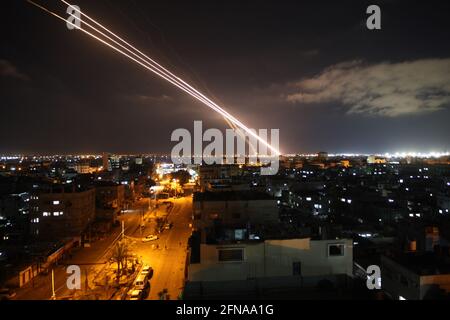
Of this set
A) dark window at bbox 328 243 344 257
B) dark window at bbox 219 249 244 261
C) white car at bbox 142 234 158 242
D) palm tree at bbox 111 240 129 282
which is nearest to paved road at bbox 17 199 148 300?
palm tree at bbox 111 240 129 282

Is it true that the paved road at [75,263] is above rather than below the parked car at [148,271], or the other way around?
below

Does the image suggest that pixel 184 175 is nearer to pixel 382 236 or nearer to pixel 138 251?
pixel 138 251

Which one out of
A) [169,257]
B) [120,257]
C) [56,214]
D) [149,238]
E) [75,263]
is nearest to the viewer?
[120,257]

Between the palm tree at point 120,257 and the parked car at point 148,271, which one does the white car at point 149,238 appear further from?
the parked car at point 148,271

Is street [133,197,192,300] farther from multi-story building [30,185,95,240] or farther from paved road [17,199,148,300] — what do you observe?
multi-story building [30,185,95,240]

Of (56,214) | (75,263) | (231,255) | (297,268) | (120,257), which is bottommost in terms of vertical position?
(75,263)

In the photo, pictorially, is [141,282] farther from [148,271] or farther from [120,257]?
[120,257]

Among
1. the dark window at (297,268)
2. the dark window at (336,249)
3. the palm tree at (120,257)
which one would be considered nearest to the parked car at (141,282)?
the palm tree at (120,257)

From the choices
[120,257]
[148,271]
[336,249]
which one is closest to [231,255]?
[336,249]
